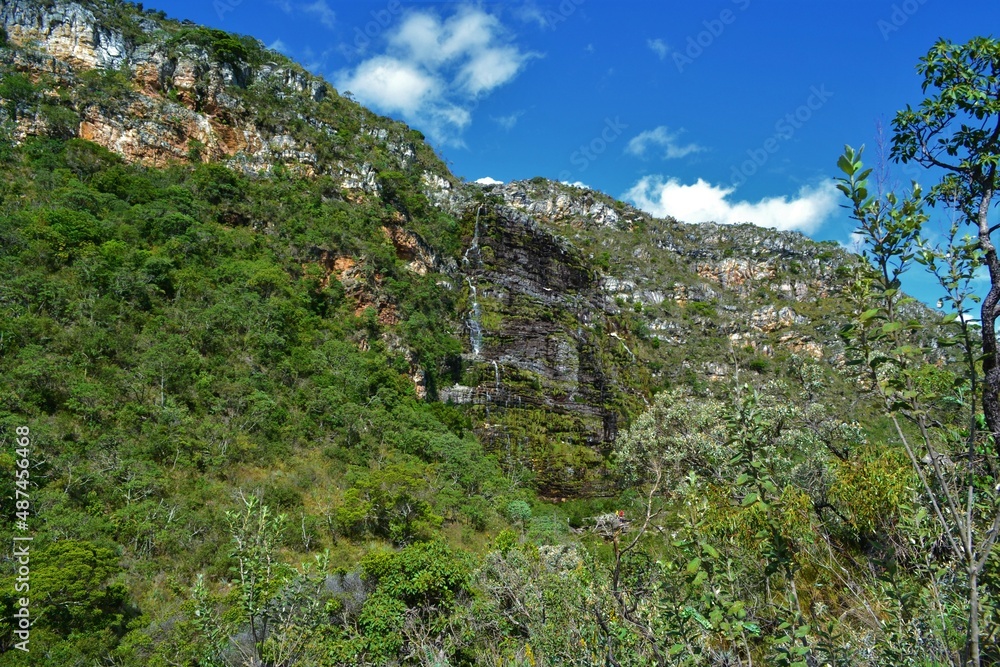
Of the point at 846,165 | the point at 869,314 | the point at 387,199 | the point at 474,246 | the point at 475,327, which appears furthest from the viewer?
the point at 474,246

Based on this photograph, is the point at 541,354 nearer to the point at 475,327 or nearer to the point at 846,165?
the point at 475,327

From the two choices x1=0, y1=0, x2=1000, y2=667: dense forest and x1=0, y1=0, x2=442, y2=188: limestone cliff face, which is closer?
x1=0, y1=0, x2=1000, y2=667: dense forest

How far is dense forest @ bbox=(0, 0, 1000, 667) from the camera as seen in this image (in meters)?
2.85

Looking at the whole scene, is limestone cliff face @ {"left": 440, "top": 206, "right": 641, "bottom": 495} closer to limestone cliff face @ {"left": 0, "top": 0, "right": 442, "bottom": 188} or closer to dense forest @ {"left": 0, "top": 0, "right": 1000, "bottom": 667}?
dense forest @ {"left": 0, "top": 0, "right": 1000, "bottom": 667}

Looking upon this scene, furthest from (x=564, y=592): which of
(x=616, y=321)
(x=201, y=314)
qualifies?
(x=616, y=321)

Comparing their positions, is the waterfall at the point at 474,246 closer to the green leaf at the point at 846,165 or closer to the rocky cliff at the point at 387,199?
the rocky cliff at the point at 387,199

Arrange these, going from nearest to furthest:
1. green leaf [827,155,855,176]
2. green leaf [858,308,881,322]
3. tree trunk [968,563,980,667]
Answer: tree trunk [968,563,980,667] → green leaf [858,308,881,322] → green leaf [827,155,855,176]

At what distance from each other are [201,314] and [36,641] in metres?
15.1

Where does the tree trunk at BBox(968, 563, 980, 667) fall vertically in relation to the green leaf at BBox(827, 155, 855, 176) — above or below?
below

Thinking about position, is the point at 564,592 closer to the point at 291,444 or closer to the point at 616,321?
the point at 291,444

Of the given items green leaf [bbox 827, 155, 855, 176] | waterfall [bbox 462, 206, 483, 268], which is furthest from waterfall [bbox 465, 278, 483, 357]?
green leaf [bbox 827, 155, 855, 176]

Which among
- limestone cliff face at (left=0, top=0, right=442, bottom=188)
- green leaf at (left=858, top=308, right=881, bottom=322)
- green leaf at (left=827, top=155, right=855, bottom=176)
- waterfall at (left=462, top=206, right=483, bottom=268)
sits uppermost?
limestone cliff face at (left=0, top=0, right=442, bottom=188)

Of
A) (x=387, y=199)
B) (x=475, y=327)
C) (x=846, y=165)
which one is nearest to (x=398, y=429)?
(x=475, y=327)

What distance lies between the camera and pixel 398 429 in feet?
82.7
